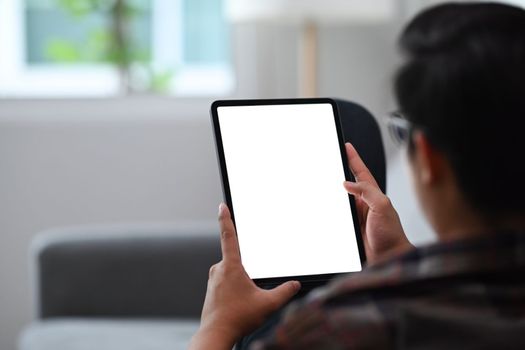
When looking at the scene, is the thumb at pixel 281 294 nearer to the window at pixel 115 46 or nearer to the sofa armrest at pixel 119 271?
the sofa armrest at pixel 119 271

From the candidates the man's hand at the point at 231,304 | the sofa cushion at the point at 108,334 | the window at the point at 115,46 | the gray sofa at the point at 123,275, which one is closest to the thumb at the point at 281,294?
the man's hand at the point at 231,304

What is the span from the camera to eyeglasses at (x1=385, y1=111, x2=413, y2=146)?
31.6 inches

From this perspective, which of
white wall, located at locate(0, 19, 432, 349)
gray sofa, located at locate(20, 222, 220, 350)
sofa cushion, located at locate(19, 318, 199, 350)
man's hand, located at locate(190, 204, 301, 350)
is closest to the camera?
man's hand, located at locate(190, 204, 301, 350)

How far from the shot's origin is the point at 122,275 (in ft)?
8.34

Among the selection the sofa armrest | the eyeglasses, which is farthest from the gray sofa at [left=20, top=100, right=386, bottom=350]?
the eyeglasses

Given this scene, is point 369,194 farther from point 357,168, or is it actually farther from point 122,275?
point 122,275

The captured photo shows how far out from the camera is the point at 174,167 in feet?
10.5

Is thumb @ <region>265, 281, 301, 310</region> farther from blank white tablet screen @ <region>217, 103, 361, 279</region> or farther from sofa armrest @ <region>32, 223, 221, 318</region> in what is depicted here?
sofa armrest @ <region>32, 223, 221, 318</region>

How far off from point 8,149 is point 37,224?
0.24m

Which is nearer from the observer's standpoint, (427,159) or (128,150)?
(427,159)

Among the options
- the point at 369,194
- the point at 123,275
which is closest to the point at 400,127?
the point at 369,194

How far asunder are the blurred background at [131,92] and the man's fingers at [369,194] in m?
1.74

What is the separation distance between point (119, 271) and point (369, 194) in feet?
4.69

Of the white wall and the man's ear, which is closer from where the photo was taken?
the man's ear
